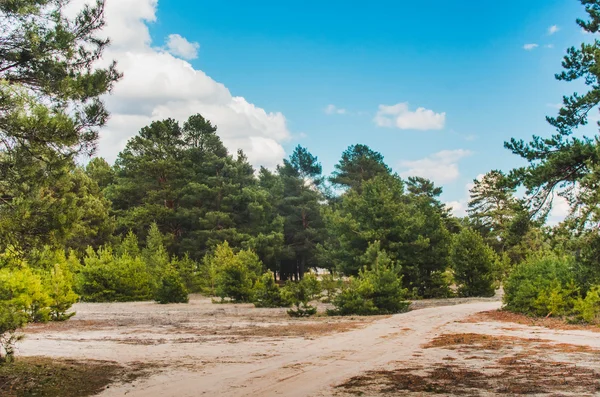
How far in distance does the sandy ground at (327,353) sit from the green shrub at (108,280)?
37.3ft

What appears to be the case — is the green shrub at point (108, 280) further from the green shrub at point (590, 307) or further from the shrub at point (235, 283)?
the green shrub at point (590, 307)

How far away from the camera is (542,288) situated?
1612 centimetres

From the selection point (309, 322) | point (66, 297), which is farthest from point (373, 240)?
point (66, 297)

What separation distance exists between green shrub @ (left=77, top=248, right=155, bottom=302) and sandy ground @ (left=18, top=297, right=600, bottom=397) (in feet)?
37.3

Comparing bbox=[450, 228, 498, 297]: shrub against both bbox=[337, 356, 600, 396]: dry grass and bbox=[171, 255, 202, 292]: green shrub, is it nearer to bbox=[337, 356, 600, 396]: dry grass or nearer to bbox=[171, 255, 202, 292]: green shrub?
bbox=[171, 255, 202, 292]: green shrub

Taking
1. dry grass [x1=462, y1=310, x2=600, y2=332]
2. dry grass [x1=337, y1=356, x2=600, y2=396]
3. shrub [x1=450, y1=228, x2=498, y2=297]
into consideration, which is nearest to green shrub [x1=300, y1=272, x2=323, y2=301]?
dry grass [x1=462, y1=310, x2=600, y2=332]

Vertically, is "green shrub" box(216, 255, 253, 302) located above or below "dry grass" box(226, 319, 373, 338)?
above

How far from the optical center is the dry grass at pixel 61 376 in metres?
6.73

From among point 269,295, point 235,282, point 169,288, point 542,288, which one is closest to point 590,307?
point 542,288

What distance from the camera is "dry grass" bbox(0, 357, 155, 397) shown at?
6727mm

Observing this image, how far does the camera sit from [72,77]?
790 cm

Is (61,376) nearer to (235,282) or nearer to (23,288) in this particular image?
(23,288)

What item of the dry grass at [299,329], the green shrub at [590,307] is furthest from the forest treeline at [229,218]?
the dry grass at [299,329]

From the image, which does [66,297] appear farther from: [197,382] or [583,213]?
[583,213]
